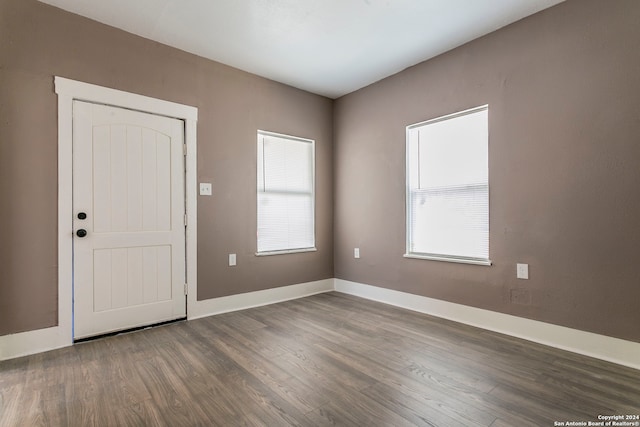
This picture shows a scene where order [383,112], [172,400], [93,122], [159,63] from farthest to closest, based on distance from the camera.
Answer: [383,112] < [159,63] < [93,122] < [172,400]

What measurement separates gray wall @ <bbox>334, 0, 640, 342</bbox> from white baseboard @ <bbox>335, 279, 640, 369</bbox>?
0.19ft

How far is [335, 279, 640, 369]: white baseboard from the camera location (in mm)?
2227

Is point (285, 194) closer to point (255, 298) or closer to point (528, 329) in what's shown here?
point (255, 298)

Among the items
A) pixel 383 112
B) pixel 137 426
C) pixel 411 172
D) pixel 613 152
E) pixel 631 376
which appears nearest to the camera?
pixel 137 426

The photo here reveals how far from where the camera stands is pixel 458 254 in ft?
10.5

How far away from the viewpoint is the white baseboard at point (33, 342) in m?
2.36

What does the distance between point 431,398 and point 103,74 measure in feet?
11.7

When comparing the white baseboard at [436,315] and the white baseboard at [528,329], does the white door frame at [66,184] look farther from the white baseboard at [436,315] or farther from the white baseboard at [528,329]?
the white baseboard at [528,329]

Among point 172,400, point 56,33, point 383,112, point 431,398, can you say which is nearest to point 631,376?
point 431,398

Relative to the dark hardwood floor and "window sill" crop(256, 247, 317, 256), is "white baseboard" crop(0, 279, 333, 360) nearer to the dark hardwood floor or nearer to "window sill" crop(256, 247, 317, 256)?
the dark hardwood floor

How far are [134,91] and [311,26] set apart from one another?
1.74 m

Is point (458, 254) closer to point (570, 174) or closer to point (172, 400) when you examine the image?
point (570, 174)

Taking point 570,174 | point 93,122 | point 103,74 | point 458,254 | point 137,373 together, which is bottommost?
point 137,373

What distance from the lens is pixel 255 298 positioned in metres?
3.73
